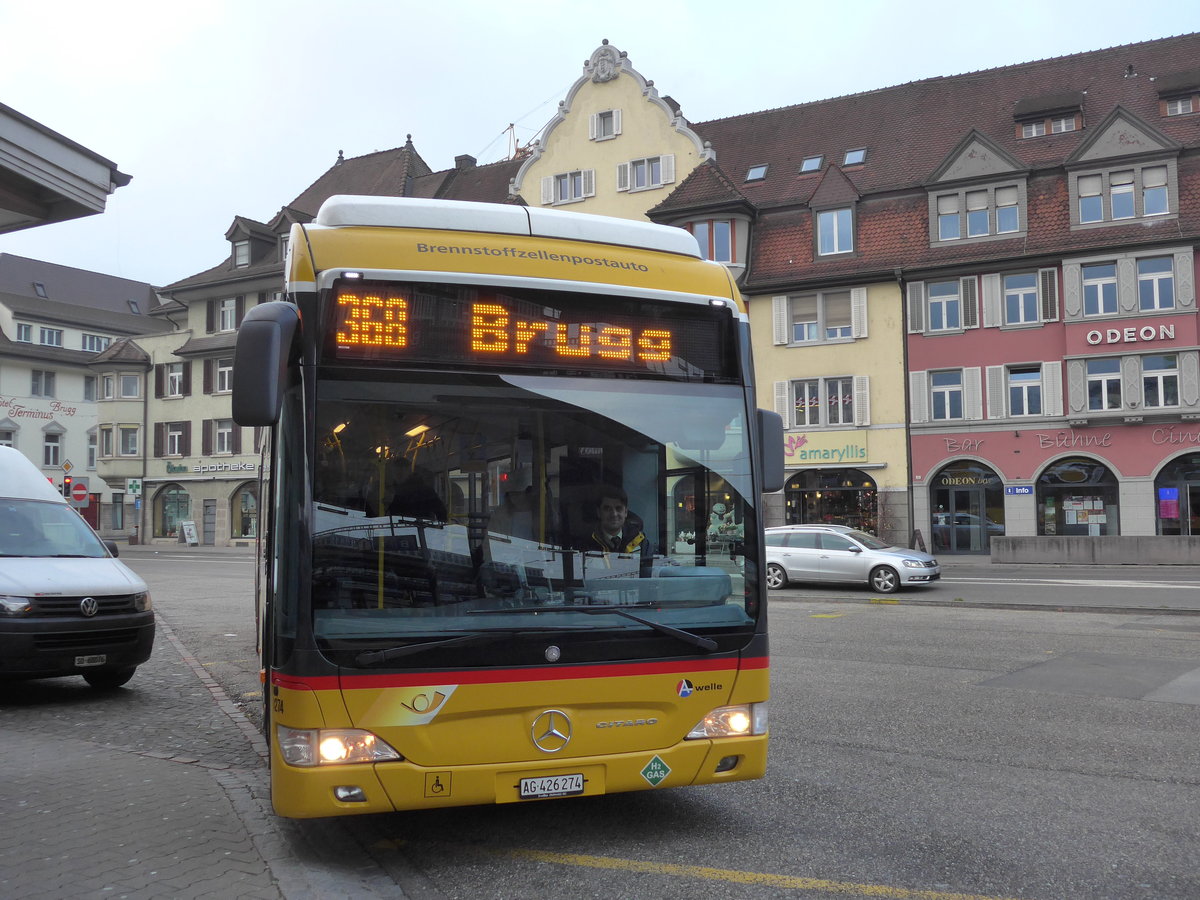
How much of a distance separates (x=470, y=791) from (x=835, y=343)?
1335 inches

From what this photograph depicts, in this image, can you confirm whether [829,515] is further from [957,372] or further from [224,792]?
[224,792]

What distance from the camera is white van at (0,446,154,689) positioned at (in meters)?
9.05

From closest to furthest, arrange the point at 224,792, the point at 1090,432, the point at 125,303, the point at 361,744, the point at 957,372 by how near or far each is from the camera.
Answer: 1. the point at 361,744
2. the point at 224,792
3. the point at 1090,432
4. the point at 957,372
5. the point at 125,303

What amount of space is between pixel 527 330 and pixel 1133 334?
105ft

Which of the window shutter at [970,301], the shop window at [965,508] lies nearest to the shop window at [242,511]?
the shop window at [965,508]

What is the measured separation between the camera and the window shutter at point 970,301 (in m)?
35.3

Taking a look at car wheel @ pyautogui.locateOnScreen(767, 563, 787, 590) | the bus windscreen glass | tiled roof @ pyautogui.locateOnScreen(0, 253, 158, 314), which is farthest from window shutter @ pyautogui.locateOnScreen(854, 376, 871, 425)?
tiled roof @ pyautogui.locateOnScreen(0, 253, 158, 314)

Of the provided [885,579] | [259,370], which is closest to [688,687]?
[259,370]

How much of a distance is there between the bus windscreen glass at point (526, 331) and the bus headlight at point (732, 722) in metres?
1.61

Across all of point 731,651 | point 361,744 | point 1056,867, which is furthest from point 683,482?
point 1056,867

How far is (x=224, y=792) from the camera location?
6340mm

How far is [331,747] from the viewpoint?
15.7 ft

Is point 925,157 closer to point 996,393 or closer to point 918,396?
point 918,396

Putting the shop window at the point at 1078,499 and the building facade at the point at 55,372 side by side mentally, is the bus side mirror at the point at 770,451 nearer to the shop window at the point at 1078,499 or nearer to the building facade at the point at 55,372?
the shop window at the point at 1078,499
